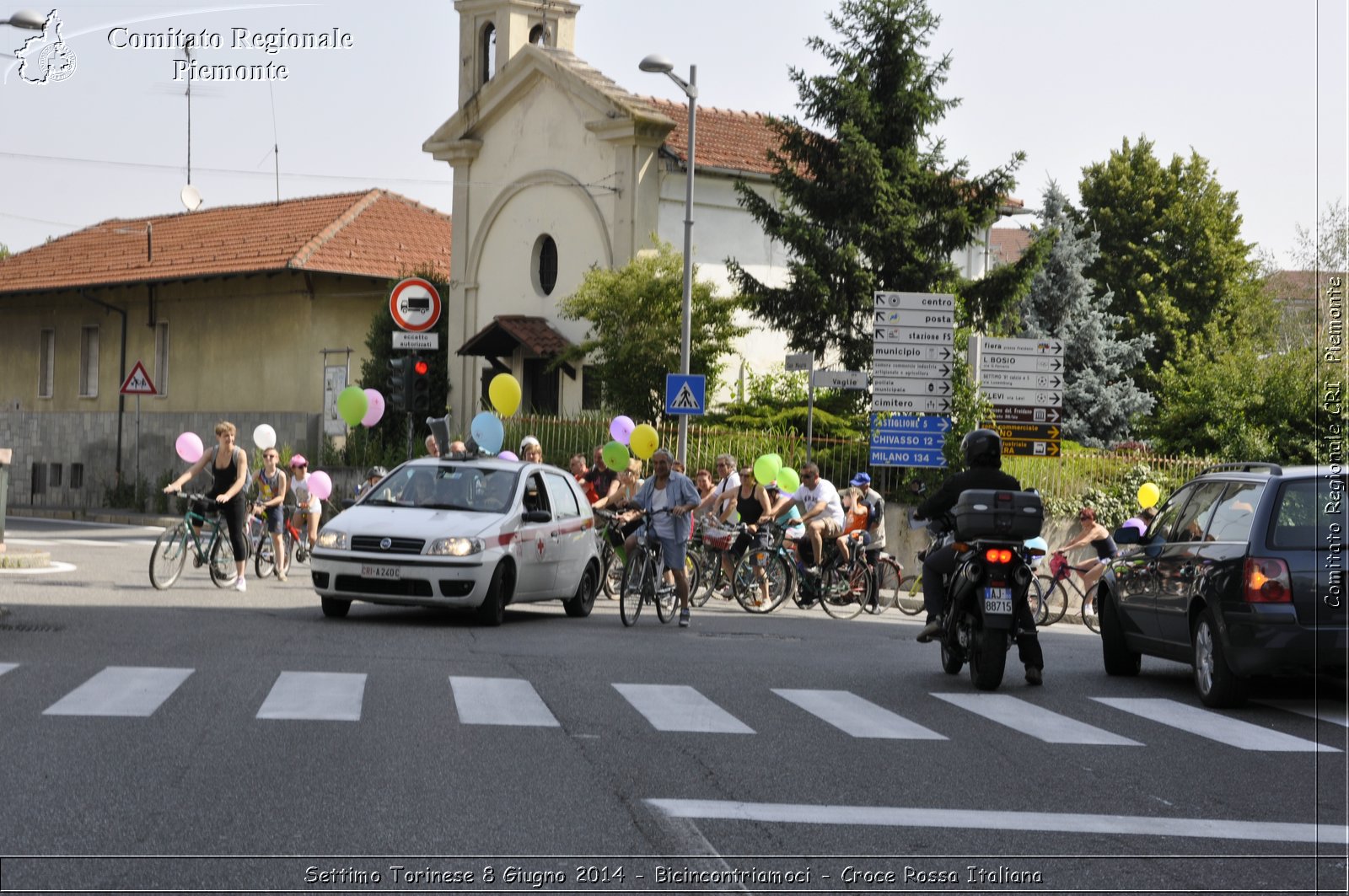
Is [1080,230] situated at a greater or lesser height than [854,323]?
greater

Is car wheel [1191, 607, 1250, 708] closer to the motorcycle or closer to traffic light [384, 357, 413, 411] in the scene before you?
the motorcycle

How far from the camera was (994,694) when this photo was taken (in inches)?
496

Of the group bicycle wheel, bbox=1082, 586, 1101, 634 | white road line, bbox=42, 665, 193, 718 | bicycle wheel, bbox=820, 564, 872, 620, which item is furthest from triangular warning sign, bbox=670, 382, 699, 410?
white road line, bbox=42, 665, 193, 718

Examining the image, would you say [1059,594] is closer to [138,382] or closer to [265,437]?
[265,437]

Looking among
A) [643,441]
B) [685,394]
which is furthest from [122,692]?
[685,394]

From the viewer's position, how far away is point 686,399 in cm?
2789

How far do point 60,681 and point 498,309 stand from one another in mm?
32032

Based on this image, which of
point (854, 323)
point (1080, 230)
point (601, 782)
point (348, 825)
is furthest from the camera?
point (1080, 230)

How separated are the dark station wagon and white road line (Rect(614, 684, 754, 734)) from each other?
11.6 feet

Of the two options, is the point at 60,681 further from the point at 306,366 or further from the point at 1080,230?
the point at 1080,230

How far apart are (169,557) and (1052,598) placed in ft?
36.3

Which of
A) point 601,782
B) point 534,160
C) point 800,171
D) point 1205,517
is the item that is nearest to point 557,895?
point 601,782

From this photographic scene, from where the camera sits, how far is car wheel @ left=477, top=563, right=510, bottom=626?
17.0 meters

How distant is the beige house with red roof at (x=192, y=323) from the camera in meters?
44.9
